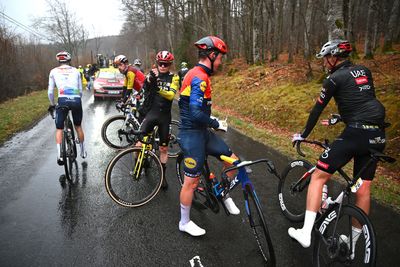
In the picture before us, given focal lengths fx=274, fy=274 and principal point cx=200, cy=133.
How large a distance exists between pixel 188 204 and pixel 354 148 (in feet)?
6.79

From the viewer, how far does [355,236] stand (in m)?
2.68

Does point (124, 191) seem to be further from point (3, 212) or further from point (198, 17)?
point (198, 17)

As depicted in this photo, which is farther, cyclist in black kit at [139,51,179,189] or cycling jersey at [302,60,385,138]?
cyclist in black kit at [139,51,179,189]

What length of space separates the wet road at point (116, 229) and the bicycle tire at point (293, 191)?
0.15 m

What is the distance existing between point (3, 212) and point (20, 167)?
2.14 meters

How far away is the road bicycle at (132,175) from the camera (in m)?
4.22

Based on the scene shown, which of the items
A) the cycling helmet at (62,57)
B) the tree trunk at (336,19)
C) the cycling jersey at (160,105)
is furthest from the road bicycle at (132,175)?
the tree trunk at (336,19)

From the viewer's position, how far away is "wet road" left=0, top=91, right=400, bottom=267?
10.3ft

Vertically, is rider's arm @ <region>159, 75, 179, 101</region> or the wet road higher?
rider's arm @ <region>159, 75, 179, 101</region>

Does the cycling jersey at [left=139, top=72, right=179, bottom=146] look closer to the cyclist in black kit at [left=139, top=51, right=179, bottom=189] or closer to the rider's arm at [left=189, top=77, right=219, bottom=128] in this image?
the cyclist in black kit at [left=139, top=51, right=179, bottom=189]

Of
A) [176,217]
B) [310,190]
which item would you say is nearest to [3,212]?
[176,217]

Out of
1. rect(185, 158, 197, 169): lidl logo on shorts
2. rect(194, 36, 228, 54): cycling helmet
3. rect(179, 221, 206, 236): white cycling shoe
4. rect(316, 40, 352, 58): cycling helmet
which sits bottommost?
rect(179, 221, 206, 236): white cycling shoe

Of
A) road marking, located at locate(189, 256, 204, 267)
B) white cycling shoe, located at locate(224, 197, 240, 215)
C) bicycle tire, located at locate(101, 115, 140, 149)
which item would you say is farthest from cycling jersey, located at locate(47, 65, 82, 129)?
road marking, located at locate(189, 256, 204, 267)

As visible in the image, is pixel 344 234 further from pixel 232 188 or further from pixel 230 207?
pixel 230 207
